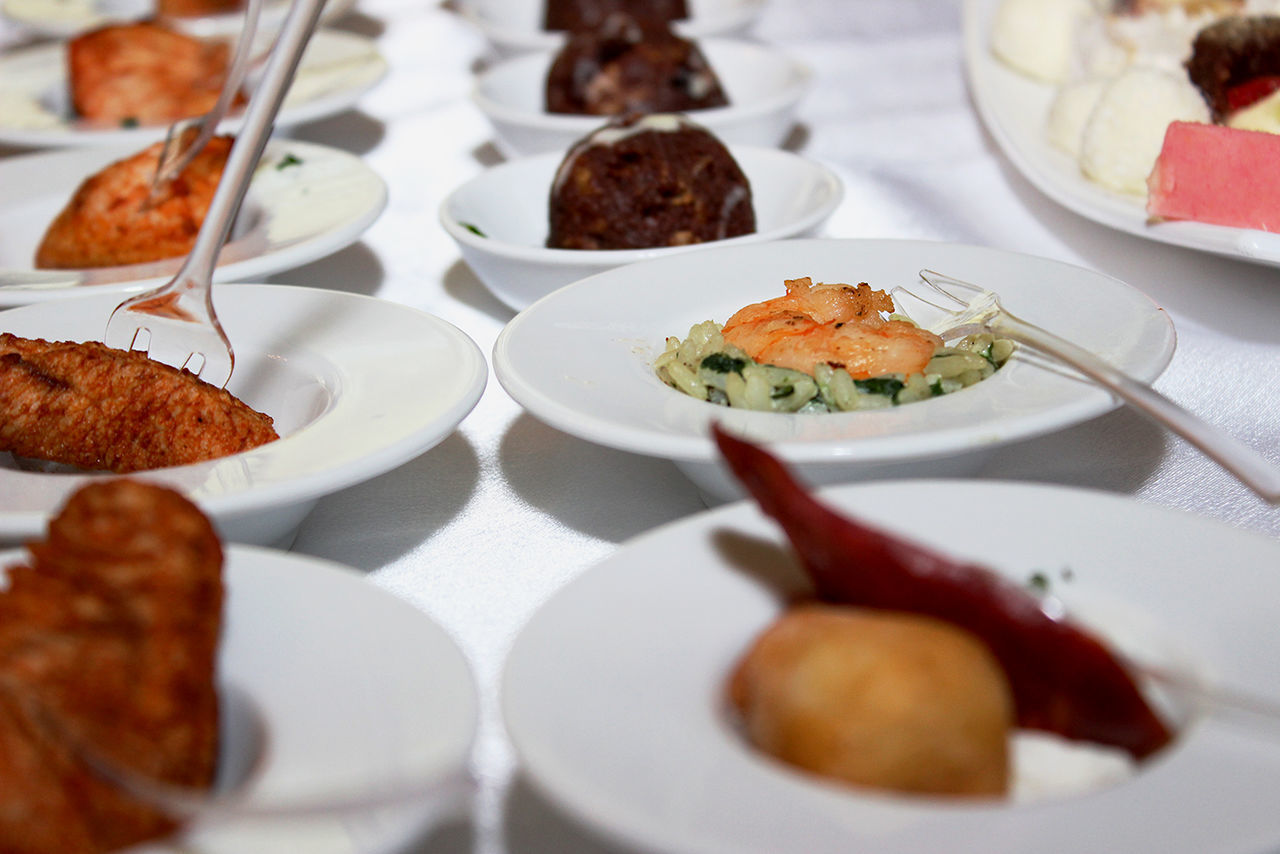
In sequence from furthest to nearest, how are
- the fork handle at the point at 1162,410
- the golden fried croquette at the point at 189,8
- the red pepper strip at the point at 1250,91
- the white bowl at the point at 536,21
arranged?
the golden fried croquette at the point at 189,8 → the white bowl at the point at 536,21 → the red pepper strip at the point at 1250,91 → the fork handle at the point at 1162,410

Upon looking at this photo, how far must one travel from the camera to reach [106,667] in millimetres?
825

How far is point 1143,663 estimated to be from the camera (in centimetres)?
91

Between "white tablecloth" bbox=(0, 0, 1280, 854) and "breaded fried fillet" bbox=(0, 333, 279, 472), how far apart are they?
6.2 inches

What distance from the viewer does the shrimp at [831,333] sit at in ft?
4.61

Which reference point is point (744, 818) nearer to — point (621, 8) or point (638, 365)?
point (638, 365)

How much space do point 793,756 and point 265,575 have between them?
18.9 inches

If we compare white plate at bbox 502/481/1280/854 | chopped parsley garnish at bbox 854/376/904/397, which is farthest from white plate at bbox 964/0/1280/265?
white plate at bbox 502/481/1280/854

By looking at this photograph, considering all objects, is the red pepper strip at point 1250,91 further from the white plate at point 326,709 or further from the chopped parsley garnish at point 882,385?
the white plate at point 326,709

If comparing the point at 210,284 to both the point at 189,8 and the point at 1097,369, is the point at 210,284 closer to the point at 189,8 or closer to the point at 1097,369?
the point at 1097,369

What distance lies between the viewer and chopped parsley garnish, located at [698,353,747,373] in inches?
56.2

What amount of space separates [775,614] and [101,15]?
143 inches

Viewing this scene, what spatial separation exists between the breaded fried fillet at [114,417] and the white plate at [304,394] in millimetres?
73

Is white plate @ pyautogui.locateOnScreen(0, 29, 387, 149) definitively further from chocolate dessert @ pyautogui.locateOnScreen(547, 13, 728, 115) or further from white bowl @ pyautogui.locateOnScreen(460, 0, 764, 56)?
chocolate dessert @ pyautogui.locateOnScreen(547, 13, 728, 115)

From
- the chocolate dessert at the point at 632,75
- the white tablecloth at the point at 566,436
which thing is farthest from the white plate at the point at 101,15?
the chocolate dessert at the point at 632,75
